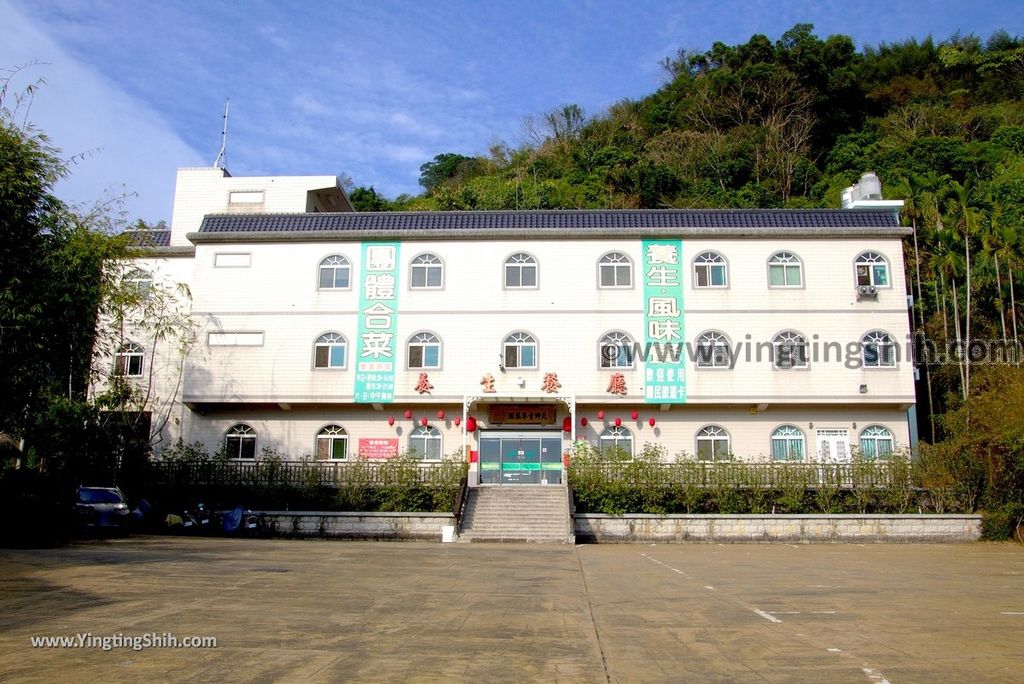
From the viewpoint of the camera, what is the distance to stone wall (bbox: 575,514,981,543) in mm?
18688

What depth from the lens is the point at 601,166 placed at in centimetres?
4394

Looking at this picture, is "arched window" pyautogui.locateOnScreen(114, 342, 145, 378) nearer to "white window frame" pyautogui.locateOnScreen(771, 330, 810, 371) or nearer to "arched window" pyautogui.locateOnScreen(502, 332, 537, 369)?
"arched window" pyautogui.locateOnScreen(502, 332, 537, 369)

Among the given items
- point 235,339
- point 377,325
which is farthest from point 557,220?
point 235,339

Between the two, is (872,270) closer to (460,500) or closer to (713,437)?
(713,437)

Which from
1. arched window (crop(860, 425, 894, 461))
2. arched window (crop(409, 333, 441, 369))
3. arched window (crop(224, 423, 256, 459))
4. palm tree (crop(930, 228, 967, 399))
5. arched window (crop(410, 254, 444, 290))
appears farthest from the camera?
palm tree (crop(930, 228, 967, 399))

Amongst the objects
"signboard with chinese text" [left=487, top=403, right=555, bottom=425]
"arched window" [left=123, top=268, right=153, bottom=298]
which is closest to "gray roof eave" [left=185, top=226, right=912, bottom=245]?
"arched window" [left=123, top=268, right=153, bottom=298]

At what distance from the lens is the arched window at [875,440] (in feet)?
73.5

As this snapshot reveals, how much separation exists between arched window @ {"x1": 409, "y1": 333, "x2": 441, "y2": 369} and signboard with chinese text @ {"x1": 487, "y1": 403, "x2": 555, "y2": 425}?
2.09 meters

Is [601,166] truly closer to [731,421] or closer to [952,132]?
[952,132]

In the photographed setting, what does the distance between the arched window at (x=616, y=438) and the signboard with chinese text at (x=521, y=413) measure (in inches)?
61.4

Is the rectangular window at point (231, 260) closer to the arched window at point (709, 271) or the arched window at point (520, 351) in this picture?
the arched window at point (520, 351)

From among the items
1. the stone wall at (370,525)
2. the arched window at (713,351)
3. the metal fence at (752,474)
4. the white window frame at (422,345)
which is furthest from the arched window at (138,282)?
the arched window at (713,351)

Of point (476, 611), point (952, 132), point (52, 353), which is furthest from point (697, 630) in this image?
point (952, 132)

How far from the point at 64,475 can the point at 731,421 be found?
705 inches
